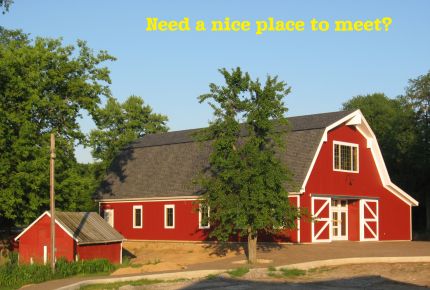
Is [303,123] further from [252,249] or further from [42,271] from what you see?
[42,271]

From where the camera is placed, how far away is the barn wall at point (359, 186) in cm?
3553

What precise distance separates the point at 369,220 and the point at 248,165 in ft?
48.5

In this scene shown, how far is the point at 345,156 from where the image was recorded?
38.5 m

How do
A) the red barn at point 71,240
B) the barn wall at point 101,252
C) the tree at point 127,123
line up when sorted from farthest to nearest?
1. the tree at point 127,123
2. the barn wall at point 101,252
3. the red barn at point 71,240

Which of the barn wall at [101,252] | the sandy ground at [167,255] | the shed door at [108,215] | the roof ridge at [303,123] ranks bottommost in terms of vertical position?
the sandy ground at [167,255]

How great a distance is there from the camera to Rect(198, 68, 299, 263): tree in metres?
26.2

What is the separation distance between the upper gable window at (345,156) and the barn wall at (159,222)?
6.30 meters

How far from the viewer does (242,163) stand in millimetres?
26406

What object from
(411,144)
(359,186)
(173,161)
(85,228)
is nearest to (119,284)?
(85,228)

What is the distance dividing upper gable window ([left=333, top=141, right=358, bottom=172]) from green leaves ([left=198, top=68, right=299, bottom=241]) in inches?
440

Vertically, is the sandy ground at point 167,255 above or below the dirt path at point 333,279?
below

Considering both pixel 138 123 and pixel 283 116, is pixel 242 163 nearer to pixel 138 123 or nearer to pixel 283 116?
pixel 283 116

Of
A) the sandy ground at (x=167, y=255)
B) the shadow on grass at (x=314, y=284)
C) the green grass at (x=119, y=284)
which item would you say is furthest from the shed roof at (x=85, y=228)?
the shadow on grass at (x=314, y=284)

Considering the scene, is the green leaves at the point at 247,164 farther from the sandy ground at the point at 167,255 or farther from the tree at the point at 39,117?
the tree at the point at 39,117
